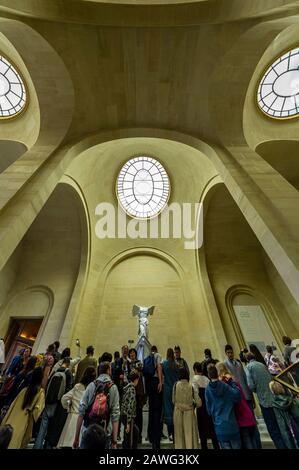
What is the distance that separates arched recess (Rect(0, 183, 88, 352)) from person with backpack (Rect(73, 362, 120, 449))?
740cm

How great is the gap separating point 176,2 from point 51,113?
4570 millimetres

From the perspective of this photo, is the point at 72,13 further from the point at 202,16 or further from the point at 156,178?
the point at 156,178

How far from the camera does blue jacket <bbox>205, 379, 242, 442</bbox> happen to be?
107 inches

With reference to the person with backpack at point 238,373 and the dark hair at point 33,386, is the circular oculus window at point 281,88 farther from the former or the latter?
the dark hair at point 33,386

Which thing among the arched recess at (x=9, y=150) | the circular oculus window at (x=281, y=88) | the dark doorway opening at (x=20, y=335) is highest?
the circular oculus window at (x=281, y=88)

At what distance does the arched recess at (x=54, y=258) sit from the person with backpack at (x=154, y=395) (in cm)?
638

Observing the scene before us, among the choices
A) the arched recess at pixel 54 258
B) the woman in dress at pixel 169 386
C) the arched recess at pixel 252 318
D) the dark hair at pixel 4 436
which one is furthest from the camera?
A: the arched recess at pixel 54 258

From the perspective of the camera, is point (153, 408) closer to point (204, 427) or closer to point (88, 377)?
point (204, 427)

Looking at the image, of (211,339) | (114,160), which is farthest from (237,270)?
(114,160)

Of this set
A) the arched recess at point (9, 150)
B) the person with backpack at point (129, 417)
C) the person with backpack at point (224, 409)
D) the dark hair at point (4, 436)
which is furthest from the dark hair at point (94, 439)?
the arched recess at point (9, 150)

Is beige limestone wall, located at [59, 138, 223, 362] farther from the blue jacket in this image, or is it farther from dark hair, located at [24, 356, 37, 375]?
the blue jacket

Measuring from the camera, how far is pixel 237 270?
11.3 meters

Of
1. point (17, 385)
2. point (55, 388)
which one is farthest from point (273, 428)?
point (17, 385)

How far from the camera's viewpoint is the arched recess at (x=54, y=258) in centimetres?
1000
